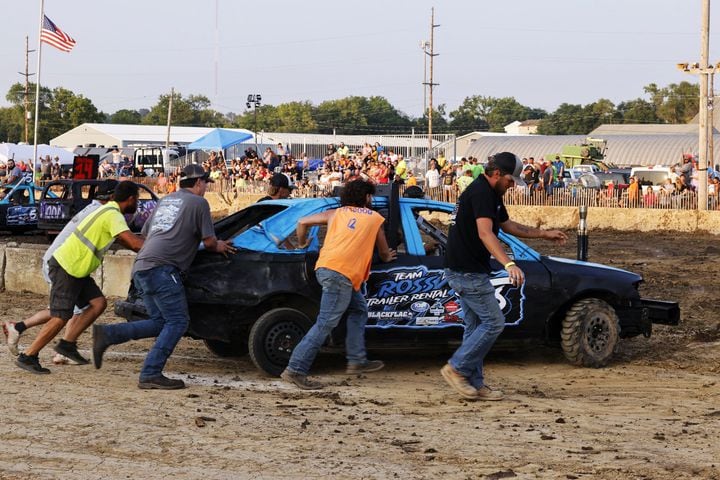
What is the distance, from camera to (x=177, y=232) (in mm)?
8336

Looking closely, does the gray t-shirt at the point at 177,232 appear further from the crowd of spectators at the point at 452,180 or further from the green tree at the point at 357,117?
the green tree at the point at 357,117

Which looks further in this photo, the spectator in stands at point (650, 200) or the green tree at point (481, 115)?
the green tree at point (481, 115)

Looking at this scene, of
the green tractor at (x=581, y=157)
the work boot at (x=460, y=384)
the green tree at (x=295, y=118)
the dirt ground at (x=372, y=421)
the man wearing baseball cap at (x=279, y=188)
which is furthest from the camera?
the green tree at (x=295, y=118)

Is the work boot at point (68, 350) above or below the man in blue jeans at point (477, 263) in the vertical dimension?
below

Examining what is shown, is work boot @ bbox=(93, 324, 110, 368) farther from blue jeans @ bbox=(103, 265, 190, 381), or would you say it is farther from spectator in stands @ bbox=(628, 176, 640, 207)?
spectator in stands @ bbox=(628, 176, 640, 207)

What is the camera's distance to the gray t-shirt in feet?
27.3

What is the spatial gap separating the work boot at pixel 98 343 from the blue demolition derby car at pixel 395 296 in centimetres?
60

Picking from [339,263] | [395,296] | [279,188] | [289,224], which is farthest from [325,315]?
[279,188]

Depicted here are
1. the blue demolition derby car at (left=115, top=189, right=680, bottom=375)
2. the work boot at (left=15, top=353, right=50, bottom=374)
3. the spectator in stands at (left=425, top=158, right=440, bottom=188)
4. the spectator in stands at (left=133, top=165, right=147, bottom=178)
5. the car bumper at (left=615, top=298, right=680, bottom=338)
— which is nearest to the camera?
the work boot at (left=15, top=353, right=50, bottom=374)

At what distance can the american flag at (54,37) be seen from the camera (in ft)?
119

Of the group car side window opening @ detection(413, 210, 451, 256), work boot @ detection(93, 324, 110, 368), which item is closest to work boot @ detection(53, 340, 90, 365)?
work boot @ detection(93, 324, 110, 368)

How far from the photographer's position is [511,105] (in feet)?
477

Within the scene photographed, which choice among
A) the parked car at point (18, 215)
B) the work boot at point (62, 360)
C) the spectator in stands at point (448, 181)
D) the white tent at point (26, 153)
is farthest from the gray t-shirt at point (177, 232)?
the white tent at point (26, 153)

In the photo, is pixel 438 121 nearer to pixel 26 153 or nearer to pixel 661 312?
pixel 26 153
